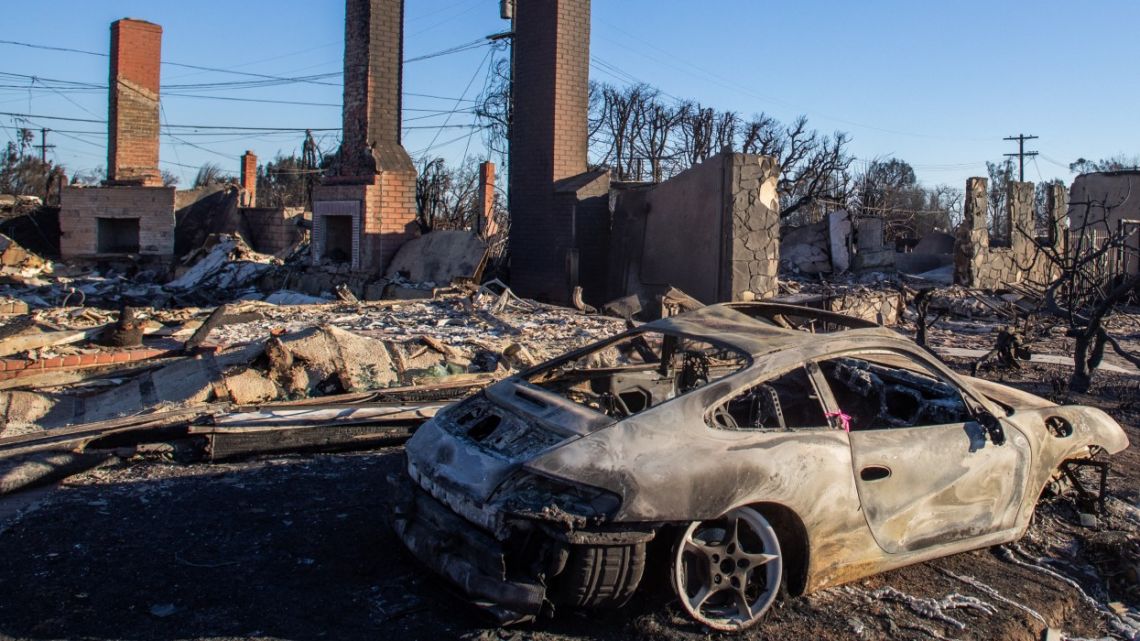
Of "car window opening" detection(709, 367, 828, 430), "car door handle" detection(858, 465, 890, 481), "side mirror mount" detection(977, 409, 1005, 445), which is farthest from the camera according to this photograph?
"car window opening" detection(709, 367, 828, 430)

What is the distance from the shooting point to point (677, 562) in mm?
3496

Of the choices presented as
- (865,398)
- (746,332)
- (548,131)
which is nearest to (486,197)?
(548,131)

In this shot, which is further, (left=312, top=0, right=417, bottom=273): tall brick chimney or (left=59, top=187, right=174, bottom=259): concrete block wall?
(left=59, top=187, right=174, bottom=259): concrete block wall

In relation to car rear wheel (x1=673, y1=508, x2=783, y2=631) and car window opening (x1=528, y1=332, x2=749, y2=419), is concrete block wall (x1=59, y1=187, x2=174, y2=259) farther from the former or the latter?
car rear wheel (x1=673, y1=508, x2=783, y2=631)

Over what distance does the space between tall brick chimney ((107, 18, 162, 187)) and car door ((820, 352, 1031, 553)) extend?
823 inches

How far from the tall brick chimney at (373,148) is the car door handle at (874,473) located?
1223 centimetres

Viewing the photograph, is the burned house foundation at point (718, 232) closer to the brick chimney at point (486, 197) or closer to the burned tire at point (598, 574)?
the brick chimney at point (486, 197)

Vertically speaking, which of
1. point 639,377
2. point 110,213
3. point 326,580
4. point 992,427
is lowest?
point 326,580

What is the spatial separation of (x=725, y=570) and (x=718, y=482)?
41 cm

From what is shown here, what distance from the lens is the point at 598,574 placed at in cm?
337

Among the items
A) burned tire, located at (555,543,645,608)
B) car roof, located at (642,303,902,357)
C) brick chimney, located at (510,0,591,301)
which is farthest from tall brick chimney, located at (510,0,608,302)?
burned tire, located at (555,543,645,608)

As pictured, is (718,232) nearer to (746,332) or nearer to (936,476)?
(746,332)

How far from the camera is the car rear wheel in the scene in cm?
353

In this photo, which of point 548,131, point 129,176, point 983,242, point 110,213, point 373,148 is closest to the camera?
point 548,131
